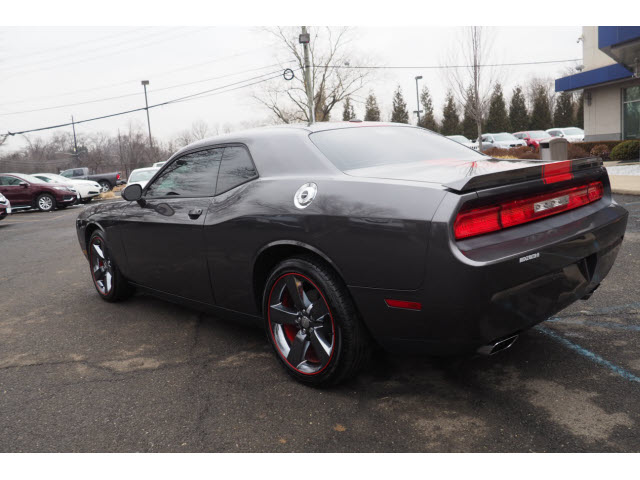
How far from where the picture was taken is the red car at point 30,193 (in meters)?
18.5

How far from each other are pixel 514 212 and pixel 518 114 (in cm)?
5012

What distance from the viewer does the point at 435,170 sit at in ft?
9.11

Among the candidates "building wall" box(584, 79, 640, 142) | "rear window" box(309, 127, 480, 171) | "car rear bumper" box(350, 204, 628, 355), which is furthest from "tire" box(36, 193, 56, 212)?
"building wall" box(584, 79, 640, 142)

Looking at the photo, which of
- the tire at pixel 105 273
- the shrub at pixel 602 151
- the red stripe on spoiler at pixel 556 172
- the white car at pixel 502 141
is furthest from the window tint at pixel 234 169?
the white car at pixel 502 141

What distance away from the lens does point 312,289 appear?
2.92 meters

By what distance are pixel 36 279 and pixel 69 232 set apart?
5.30 meters

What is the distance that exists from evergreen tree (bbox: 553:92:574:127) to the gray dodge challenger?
161ft

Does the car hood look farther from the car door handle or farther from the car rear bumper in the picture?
the car door handle

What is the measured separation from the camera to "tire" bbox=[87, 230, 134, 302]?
4.84m

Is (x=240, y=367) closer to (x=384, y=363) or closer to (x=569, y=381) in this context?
(x=384, y=363)

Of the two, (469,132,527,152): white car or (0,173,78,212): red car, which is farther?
(469,132,527,152): white car

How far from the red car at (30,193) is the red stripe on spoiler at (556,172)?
19.1 metres

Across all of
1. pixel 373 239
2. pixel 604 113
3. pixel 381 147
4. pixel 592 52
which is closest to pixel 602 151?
pixel 604 113
